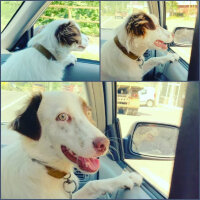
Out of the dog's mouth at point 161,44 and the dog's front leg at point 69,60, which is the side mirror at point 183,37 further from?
the dog's front leg at point 69,60

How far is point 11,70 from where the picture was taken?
164 centimetres

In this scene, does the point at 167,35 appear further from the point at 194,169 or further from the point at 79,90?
the point at 194,169

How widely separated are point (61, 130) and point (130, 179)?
0.44 meters

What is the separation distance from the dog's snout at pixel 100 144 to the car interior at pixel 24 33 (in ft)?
1.00

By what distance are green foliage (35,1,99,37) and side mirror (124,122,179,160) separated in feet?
1.69

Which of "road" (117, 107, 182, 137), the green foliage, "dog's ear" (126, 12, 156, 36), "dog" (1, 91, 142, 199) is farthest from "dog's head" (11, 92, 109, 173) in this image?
"dog's ear" (126, 12, 156, 36)

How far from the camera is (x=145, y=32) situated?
172cm

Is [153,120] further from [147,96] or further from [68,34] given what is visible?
[68,34]

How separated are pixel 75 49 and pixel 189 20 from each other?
1.86 ft

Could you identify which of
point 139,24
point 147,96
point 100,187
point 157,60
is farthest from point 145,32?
point 100,187

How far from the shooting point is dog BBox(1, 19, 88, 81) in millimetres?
1646

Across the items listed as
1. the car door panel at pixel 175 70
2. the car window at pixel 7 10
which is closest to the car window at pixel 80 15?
the car window at pixel 7 10

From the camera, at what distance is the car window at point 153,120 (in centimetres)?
175

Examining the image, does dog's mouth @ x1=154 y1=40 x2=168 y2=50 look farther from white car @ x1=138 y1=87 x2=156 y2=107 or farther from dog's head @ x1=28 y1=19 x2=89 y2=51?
dog's head @ x1=28 y1=19 x2=89 y2=51
